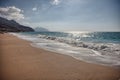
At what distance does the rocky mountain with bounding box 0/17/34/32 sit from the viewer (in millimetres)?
2409

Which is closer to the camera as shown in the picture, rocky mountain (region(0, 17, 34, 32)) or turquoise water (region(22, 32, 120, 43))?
rocky mountain (region(0, 17, 34, 32))

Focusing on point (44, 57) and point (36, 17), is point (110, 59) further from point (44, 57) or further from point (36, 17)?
point (36, 17)

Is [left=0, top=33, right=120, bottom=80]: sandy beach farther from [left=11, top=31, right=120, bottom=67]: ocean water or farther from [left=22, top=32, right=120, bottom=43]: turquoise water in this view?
[left=22, top=32, right=120, bottom=43]: turquoise water

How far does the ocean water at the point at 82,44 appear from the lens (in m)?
2.58

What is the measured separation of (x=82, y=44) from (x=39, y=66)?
800mm

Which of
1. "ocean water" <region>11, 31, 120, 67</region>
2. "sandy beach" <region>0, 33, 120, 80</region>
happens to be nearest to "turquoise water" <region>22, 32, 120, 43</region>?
"ocean water" <region>11, 31, 120, 67</region>

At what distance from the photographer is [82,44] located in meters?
2.66

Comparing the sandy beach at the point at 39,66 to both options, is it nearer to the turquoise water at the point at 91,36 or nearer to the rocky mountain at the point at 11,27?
the rocky mountain at the point at 11,27

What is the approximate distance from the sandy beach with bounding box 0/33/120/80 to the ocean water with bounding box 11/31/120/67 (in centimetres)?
9

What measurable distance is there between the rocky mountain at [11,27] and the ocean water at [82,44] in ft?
0.26

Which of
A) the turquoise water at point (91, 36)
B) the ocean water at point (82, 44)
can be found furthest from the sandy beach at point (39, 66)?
the turquoise water at point (91, 36)

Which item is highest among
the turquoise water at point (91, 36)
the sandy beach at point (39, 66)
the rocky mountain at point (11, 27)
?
the rocky mountain at point (11, 27)

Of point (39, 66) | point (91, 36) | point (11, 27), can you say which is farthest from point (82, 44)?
point (11, 27)

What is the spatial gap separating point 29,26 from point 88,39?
0.99 meters
